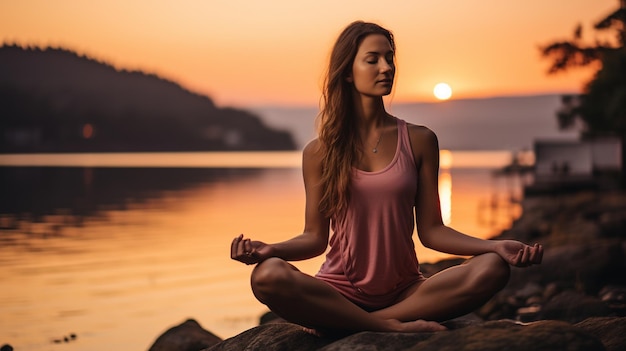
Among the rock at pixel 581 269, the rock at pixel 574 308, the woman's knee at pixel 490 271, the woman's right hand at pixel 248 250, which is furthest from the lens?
the rock at pixel 581 269

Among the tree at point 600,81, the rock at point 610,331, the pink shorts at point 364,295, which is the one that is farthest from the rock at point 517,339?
the tree at point 600,81

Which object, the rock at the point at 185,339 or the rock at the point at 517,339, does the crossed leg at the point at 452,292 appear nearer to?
the rock at the point at 517,339

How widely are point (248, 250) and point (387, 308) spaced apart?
3.13ft

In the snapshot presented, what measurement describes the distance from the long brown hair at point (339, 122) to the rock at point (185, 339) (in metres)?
3.80

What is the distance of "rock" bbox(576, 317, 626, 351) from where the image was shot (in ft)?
19.9

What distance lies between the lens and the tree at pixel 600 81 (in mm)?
27156

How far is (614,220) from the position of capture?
915 inches

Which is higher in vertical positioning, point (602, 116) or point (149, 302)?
point (602, 116)

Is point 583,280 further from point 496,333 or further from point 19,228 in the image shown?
point 19,228

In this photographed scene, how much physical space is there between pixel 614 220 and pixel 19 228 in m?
17.9

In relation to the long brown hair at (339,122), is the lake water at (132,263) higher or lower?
lower

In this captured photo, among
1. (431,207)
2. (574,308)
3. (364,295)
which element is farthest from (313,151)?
(574,308)

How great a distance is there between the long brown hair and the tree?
21.7 meters

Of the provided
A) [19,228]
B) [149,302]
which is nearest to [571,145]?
[19,228]
